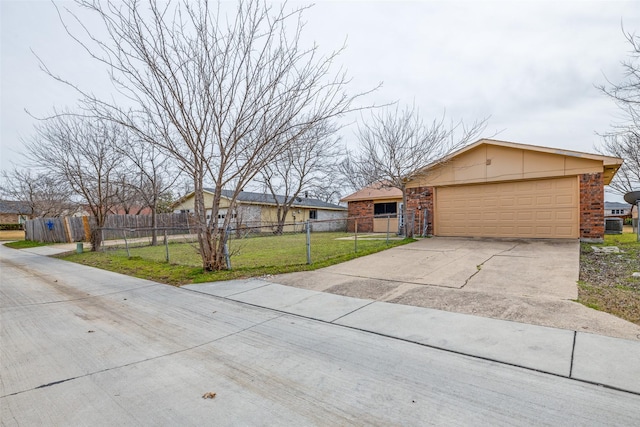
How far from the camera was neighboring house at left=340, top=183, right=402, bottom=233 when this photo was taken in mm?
18156

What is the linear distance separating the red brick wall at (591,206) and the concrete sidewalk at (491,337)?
341 inches

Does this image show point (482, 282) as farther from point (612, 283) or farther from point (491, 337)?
point (491, 337)

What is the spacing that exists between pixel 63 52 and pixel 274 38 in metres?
4.09

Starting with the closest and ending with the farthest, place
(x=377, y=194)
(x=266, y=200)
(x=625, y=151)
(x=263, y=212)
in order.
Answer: (x=625, y=151) < (x=377, y=194) < (x=263, y=212) < (x=266, y=200)

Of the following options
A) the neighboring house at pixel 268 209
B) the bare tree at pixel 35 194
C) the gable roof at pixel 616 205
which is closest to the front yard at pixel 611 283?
the neighboring house at pixel 268 209

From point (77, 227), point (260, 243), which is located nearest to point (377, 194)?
point (260, 243)

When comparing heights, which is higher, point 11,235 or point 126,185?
point 126,185

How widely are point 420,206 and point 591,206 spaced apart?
17.4 feet

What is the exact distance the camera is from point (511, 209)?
1077 cm

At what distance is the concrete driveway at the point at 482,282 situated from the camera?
360cm

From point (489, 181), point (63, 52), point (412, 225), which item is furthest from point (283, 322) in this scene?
point (489, 181)

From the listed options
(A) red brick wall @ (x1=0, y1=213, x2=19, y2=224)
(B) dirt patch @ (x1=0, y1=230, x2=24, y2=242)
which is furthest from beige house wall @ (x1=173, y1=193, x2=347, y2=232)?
(A) red brick wall @ (x1=0, y1=213, x2=19, y2=224)

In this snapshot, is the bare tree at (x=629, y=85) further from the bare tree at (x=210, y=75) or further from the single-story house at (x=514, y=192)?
the bare tree at (x=210, y=75)

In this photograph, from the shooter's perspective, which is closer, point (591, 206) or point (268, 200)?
point (591, 206)
